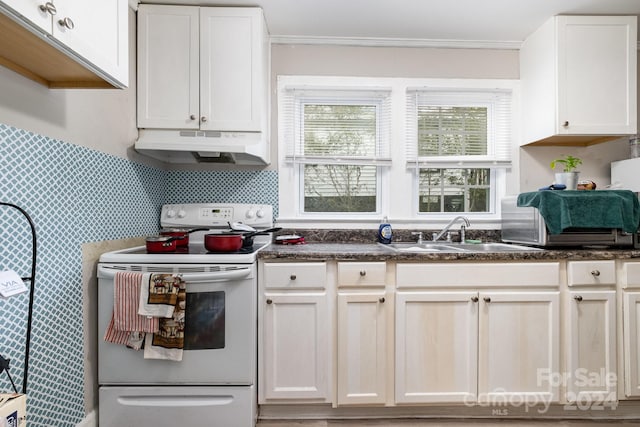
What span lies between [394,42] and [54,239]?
2.32 m

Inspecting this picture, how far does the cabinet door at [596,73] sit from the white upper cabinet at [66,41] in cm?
238

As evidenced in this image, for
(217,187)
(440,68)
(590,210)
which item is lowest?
(590,210)

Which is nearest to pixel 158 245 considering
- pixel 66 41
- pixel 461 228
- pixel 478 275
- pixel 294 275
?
pixel 294 275

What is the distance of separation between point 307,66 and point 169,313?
184 cm

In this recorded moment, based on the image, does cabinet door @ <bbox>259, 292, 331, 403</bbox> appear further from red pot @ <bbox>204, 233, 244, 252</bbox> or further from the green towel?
the green towel

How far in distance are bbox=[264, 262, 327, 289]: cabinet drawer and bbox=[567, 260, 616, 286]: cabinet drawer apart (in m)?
1.28

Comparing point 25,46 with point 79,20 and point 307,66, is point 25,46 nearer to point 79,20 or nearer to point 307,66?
point 79,20

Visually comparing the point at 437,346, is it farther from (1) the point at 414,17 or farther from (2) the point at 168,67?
(2) the point at 168,67

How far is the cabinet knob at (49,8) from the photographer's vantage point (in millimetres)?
1013

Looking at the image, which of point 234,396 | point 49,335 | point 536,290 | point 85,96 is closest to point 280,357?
point 234,396

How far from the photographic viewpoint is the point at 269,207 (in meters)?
2.53

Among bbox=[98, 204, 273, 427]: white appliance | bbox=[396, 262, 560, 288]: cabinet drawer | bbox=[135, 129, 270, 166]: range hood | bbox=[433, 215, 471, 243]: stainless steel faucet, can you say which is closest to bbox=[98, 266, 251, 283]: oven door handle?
bbox=[98, 204, 273, 427]: white appliance

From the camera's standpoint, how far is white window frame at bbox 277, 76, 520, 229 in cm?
259

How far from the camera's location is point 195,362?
1.76 m
